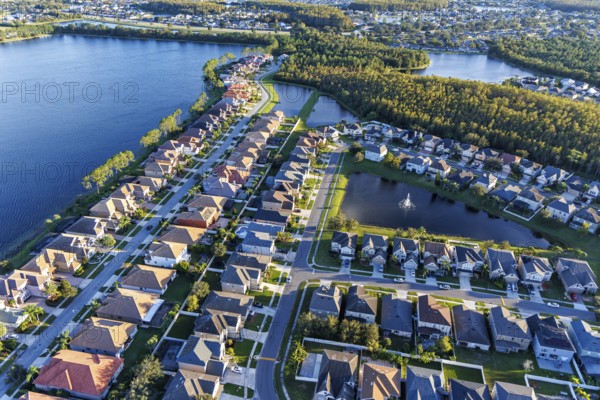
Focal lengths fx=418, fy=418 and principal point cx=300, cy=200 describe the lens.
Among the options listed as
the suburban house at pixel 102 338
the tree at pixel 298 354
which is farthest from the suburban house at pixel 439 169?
the suburban house at pixel 102 338

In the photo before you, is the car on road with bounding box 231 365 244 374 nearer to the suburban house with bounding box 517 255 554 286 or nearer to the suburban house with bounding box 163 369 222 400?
the suburban house with bounding box 163 369 222 400

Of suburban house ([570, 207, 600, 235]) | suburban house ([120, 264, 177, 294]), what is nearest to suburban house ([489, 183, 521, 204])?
suburban house ([570, 207, 600, 235])

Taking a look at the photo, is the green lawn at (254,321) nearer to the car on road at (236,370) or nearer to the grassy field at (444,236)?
the car on road at (236,370)

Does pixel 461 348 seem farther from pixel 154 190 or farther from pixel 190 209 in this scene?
pixel 154 190

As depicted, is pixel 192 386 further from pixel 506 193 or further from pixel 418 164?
pixel 506 193

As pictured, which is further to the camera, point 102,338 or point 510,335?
point 510,335

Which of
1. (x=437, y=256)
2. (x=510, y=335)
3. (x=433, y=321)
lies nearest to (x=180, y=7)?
(x=437, y=256)

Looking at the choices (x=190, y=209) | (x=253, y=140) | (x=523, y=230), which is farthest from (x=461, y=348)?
(x=253, y=140)
